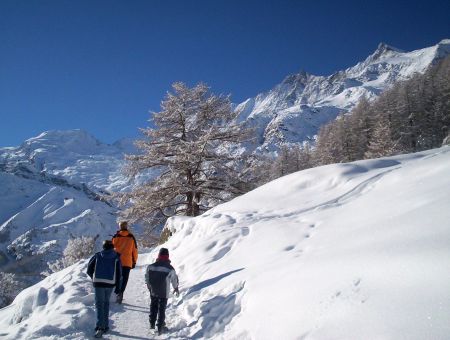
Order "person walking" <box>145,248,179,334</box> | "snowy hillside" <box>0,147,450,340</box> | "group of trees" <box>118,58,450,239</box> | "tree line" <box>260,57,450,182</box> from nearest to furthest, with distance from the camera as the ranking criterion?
1. "snowy hillside" <box>0,147,450,340</box>
2. "person walking" <box>145,248,179,334</box>
3. "group of trees" <box>118,58,450,239</box>
4. "tree line" <box>260,57,450,182</box>

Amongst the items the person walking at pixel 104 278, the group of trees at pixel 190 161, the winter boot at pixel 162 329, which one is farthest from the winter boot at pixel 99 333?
the group of trees at pixel 190 161

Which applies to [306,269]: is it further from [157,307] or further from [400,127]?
[400,127]

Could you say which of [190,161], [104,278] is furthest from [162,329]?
[190,161]

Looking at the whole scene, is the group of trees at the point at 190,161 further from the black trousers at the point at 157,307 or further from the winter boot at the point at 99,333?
the winter boot at the point at 99,333

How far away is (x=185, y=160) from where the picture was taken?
1645cm

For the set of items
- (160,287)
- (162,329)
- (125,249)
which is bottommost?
(162,329)

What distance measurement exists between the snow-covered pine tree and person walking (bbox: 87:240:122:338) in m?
9.61

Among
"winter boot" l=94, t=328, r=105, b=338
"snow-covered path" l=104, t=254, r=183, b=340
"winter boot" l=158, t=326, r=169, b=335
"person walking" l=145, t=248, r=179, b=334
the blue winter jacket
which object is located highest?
the blue winter jacket

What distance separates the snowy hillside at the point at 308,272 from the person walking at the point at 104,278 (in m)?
0.34

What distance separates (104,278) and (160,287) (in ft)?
3.52

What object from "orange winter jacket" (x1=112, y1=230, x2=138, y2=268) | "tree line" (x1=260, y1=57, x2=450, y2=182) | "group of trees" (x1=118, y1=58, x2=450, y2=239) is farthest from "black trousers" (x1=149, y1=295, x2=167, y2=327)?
"tree line" (x1=260, y1=57, x2=450, y2=182)

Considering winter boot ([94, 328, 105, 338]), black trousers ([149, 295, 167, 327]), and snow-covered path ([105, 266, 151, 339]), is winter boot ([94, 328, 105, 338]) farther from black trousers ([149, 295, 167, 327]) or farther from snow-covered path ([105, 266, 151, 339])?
black trousers ([149, 295, 167, 327])

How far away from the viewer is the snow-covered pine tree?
17.1m

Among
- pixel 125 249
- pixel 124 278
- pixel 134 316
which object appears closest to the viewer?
pixel 134 316
